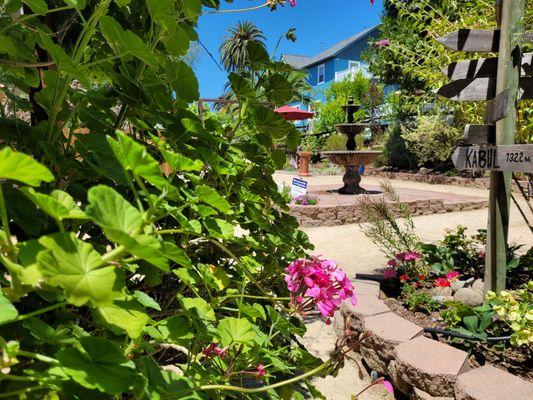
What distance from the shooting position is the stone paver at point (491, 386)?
146 cm

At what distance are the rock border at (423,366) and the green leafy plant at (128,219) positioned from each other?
0.63 meters

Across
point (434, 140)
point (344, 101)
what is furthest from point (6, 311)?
point (344, 101)

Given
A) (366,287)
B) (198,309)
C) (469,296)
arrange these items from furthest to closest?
1. (366,287)
2. (469,296)
3. (198,309)

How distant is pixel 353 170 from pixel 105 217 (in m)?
9.15

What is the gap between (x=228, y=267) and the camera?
45.9 inches

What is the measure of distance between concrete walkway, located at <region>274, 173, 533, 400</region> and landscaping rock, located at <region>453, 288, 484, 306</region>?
835 millimetres

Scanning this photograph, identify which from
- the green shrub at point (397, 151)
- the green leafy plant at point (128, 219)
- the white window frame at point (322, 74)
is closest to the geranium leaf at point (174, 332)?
the green leafy plant at point (128, 219)

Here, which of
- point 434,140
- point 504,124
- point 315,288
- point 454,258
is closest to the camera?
point 315,288

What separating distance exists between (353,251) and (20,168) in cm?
472

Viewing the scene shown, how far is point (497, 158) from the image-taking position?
2365 millimetres

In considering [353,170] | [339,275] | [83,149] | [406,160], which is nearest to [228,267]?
[339,275]

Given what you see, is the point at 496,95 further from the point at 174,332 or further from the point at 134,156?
the point at 134,156

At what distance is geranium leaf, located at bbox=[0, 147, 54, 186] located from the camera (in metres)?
0.31

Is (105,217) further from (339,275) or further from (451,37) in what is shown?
(451,37)
